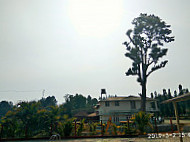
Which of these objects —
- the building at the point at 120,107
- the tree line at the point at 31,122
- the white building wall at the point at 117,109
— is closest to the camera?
the tree line at the point at 31,122

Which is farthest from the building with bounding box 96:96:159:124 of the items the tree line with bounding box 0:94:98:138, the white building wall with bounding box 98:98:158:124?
the tree line with bounding box 0:94:98:138

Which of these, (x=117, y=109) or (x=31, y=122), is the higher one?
(x=31, y=122)

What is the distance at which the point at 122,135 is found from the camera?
11.4 meters

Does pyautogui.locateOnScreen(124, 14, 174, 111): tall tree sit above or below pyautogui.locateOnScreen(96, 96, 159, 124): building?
above

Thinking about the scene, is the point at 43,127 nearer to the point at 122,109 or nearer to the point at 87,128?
the point at 87,128

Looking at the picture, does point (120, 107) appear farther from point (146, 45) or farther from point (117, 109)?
point (146, 45)

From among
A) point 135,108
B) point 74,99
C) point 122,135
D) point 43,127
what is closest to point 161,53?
point 135,108

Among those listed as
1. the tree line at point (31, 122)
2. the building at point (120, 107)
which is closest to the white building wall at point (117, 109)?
the building at point (120, 107)

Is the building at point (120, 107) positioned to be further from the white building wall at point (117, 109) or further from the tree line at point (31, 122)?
the tree line at point (31, 122)

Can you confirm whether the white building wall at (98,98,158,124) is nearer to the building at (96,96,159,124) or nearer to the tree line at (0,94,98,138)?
the building at (96,96,159,124)

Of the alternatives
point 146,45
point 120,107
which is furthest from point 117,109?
point 146,45

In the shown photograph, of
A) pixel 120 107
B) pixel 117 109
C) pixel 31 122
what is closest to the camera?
pixel 31 122

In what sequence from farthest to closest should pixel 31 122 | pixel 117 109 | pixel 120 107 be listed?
pixel 120 107 < pixel 117 109 < pixel 31 122

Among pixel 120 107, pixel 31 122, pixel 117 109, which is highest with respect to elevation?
pixel 31 122
